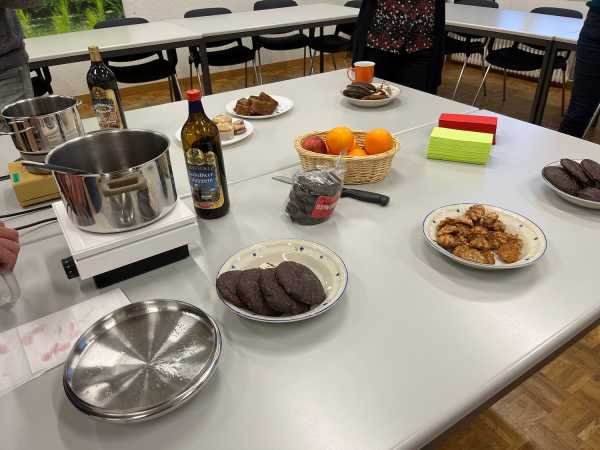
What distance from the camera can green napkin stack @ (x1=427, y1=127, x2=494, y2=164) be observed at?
1168mm

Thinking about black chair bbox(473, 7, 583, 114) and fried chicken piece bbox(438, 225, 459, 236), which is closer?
fried chicken piece bbox(438, 225, 459, 236)

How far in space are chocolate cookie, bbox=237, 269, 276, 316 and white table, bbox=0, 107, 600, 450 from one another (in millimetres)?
37

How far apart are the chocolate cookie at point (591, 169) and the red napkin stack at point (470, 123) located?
283mm

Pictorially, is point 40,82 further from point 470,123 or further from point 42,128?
point 470,123

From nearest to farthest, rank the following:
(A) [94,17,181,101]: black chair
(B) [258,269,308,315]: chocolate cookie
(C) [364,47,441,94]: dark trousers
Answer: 1. (B) [258,269,308,315]: chocolate cookie
2. (C) [364,47,441,94]: dark trousers
3. (A) [94,17,181,101]: black chair

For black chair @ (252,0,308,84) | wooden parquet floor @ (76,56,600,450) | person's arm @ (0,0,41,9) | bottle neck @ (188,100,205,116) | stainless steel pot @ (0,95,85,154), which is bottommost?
wooden parquet floor @ (76,56,600,450)

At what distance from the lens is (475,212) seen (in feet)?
2.98

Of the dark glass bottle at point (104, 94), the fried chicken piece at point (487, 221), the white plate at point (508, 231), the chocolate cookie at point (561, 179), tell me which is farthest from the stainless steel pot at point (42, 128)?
the chocolate cookie at point (561, 179)

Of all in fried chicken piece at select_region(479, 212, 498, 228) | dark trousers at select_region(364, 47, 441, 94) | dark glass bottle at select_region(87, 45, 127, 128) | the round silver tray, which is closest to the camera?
the round silver tray

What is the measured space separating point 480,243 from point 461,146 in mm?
439

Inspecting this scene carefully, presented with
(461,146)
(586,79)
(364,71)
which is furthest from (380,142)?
(586,79)

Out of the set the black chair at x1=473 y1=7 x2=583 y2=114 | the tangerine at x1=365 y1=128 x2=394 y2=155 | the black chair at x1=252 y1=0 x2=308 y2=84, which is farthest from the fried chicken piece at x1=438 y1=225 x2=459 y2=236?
the black chair at x1=252 y1=0 x2=308 y2=84

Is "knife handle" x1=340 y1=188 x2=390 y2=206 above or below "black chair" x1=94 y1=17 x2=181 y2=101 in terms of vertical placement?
above

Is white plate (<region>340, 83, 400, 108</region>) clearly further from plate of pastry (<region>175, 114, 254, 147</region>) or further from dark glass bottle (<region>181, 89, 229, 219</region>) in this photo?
dark glass bottle (<region>181, 89, 229, 219</region>)
